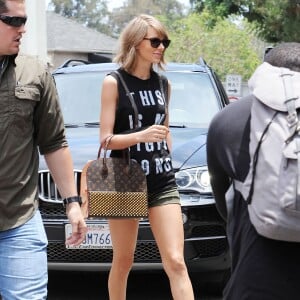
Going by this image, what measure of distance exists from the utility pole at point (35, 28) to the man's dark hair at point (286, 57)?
12.1 meters

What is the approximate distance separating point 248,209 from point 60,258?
296 cm

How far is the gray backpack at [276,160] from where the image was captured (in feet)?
6.30

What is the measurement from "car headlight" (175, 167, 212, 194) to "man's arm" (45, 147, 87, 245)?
5.58ft

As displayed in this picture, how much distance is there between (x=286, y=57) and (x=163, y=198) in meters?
2.00

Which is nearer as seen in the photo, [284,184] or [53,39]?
[284,184]

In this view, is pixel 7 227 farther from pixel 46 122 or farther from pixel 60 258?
pixel 60 258

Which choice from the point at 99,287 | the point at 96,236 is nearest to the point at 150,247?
the point at 96,236

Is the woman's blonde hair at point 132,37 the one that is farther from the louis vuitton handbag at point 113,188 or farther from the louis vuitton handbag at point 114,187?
the louis vuitton handbag at point 113,188

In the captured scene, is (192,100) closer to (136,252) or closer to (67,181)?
(136,252)

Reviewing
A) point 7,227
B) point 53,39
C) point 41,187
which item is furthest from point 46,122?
point 53,39

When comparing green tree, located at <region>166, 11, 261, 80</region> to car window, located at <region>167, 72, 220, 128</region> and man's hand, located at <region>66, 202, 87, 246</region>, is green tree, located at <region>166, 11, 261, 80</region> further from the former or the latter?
man's hand, located at <region>66, 202, 87, 246</region>

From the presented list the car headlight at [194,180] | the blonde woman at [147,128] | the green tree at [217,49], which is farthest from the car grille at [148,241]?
the green tree at [217,49]

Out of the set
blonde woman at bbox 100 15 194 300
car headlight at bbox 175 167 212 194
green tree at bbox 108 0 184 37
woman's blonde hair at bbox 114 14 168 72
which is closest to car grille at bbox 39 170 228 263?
car headlight at bbox 175 167 212 194

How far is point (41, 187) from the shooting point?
4.90 meters
